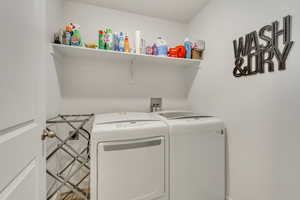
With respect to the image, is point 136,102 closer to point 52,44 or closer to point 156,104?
point 156,104

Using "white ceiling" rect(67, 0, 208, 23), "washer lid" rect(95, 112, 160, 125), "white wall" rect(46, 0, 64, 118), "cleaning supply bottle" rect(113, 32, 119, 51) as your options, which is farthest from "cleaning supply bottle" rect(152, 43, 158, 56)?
"white wall" rect(46, 0, 64, 118)

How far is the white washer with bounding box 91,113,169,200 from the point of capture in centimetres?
99

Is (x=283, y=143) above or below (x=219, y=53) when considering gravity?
below

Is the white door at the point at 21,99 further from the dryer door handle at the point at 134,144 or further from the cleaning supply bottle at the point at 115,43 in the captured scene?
the cleaning supply bottle at the point at 115,43

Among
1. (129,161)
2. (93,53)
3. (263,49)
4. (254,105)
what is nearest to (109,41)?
(93,53)

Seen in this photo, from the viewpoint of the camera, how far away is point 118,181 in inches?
40.4

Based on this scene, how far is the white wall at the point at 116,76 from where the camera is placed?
169cm

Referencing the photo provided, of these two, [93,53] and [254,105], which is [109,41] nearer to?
[93,53]

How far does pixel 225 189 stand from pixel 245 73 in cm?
128

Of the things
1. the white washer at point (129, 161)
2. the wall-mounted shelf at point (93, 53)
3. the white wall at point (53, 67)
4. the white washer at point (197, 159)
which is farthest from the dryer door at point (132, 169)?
the wall-mounted shelf at point (93, 53)

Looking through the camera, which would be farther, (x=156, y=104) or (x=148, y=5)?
(x=156, y=104)

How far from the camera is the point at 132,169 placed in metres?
1.06

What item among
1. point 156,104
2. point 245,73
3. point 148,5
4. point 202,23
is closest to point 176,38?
point 202,23

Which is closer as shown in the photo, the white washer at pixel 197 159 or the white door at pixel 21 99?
the white door at pixel 21 99
